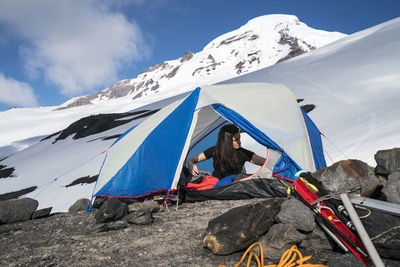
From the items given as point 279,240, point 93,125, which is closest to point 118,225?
point 279,240

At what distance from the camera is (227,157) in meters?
5.31

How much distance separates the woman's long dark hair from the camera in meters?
5.17

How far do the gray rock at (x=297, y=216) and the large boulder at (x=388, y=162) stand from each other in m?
2.10

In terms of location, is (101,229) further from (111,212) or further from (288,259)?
(288,259)

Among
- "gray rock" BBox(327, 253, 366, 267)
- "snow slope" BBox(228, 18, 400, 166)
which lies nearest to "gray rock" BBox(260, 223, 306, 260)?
"gray rock" BBox(327, 253, 366, 267)

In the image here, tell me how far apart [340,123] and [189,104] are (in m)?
6.65

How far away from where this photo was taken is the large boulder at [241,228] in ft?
9.05

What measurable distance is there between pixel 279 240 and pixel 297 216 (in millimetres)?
338

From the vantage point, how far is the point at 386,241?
7.53 feet

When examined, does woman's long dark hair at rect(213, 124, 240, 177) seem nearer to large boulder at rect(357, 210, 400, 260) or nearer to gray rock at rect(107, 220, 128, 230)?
gray rock at rect(107, 220, 128, 230)

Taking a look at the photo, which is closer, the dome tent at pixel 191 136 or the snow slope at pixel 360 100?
the dome tent at pixel 191 136

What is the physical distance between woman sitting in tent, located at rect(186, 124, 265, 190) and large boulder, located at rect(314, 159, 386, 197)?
1.40 meters

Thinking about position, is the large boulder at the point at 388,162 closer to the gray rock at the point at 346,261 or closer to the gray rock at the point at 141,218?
the gray rock at the point at 346,261

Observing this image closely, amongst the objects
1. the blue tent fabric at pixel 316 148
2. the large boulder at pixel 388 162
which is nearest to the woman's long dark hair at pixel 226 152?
the blue tent fabric at pixel 316 148
